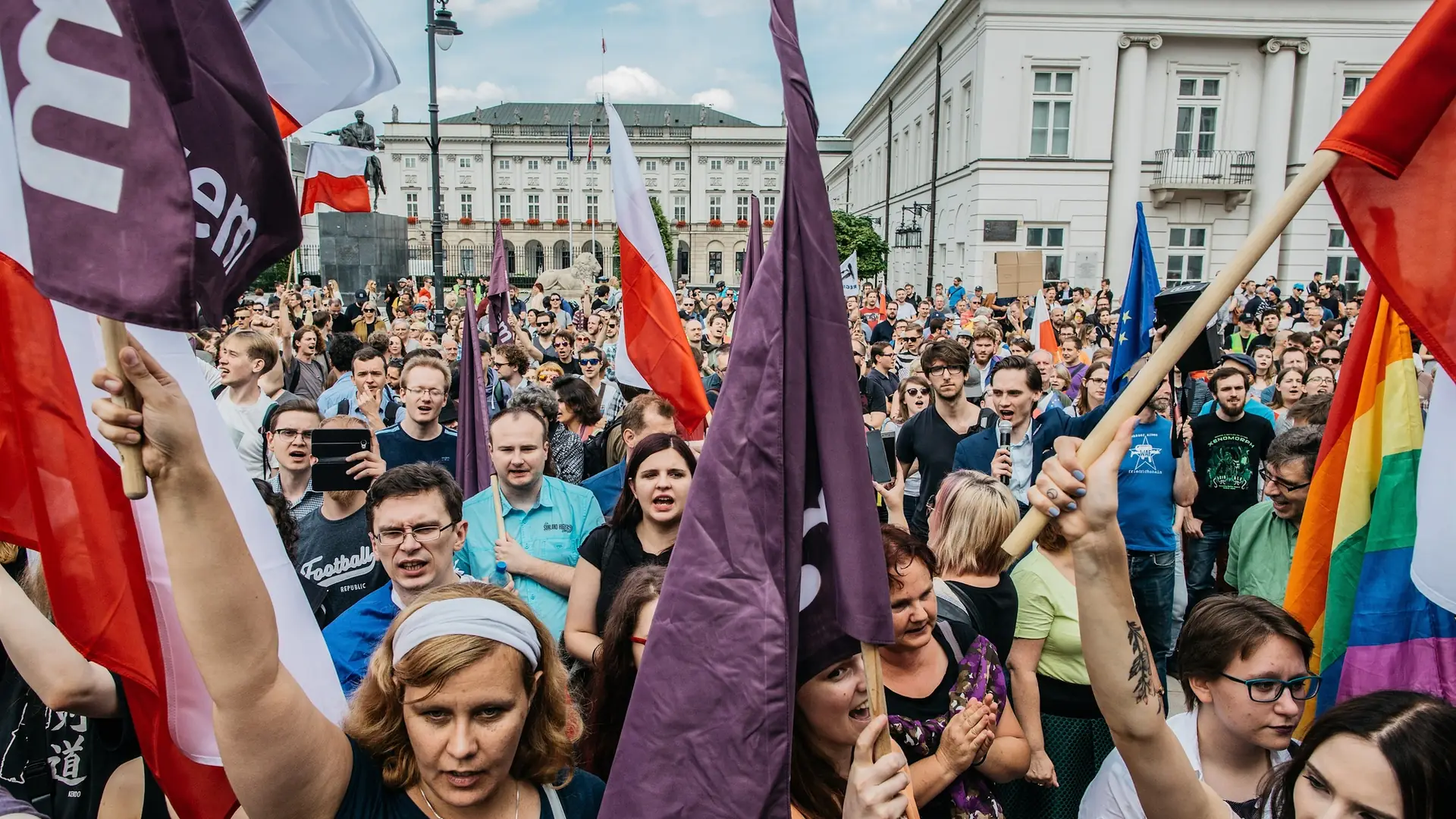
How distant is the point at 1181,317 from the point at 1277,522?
985 mm

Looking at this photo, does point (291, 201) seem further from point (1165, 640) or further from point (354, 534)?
point (1165, 640)

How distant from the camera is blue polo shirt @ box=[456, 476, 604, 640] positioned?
374 centimetres

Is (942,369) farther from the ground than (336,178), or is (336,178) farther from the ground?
(336,178)

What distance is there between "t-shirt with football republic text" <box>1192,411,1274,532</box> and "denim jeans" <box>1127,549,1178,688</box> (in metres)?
0.63

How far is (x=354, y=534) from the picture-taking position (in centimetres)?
374

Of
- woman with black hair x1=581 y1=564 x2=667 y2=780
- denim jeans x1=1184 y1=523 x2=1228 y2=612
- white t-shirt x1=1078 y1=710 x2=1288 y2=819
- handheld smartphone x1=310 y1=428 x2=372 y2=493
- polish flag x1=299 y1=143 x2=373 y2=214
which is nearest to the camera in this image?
white t-shirt x1=1078 y1=710 x2=1288 y2=819

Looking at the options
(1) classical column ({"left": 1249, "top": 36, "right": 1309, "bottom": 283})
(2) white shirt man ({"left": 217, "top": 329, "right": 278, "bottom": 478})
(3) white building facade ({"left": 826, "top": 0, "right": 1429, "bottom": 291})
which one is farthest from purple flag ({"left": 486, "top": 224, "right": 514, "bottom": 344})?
(1) classical column ({"left": 1249, "top": 36, "right": 1309, "bottom": 283})

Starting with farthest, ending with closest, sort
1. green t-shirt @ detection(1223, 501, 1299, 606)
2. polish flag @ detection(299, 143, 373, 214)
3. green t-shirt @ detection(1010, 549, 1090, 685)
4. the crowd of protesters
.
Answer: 1. polish flag @ detection(299, 143, 373, 214)
2. green t-shirt @ detection(1223, 501, 1299, 606)
3. green t-shirt @ detection(1010, 549, 1090, 685)
4. the crowd of protesters

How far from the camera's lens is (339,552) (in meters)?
3.69

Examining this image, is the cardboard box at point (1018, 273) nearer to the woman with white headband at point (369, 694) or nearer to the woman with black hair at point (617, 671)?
the woman with black hair at point (617, 671)

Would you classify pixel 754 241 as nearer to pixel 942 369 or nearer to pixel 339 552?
pixel 339 552

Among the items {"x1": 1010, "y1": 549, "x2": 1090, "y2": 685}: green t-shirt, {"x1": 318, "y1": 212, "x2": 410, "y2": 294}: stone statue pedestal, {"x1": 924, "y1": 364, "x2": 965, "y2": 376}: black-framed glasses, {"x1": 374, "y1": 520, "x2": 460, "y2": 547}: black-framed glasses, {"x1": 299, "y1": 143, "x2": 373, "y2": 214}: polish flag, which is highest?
{"x1": 299, "y1": 143, "x2": 373, "y2": 214}: polish flag

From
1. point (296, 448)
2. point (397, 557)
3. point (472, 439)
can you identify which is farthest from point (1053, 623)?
point (296, 448)

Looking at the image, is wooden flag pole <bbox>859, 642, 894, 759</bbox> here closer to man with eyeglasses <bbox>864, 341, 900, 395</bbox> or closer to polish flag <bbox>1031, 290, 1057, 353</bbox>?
man with eyeglasses <bbox>864, 341, 900, 395</bbox>
